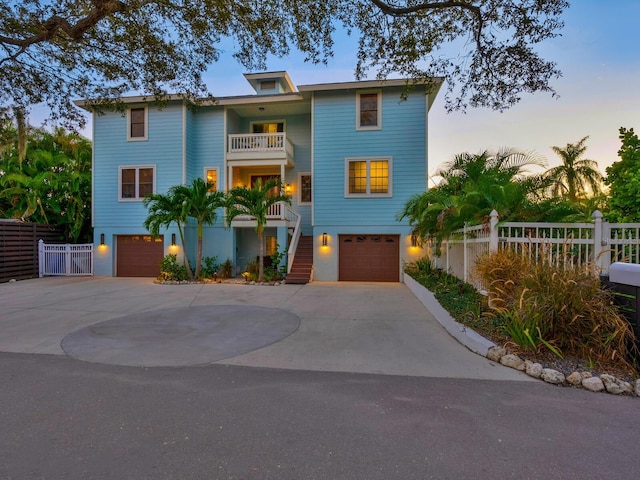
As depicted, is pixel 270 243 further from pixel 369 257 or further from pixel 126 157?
pixel 126 157

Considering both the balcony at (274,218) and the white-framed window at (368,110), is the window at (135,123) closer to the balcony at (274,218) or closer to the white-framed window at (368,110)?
the balcony at (274,218)

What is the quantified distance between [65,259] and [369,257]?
42.6 ft

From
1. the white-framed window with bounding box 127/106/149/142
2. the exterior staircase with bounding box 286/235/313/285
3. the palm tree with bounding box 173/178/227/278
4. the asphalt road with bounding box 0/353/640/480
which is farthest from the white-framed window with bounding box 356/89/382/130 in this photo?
the asphalt road with bounding box 0/353/640/480

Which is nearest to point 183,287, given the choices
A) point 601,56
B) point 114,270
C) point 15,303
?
point 15,303

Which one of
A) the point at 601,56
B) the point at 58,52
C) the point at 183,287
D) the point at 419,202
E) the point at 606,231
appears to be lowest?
the point at 183,287

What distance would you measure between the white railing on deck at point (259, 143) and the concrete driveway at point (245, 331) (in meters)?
6.87

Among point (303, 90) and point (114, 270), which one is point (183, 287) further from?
point (303, 90)

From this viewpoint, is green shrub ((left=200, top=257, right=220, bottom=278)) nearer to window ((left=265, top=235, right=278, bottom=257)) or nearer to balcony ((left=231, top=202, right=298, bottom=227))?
balcony ((left=231, top=202, right=298, bottom=227))

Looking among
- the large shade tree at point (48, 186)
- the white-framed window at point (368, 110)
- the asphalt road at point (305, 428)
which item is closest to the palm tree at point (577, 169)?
the white-framed window at point (368, 110)

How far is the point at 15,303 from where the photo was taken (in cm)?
886

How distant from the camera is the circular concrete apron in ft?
15.7

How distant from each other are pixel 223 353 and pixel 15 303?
24.4 ft

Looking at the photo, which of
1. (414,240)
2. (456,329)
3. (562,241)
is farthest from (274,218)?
(562,241)

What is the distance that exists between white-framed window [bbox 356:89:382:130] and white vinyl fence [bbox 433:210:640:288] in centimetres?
709
